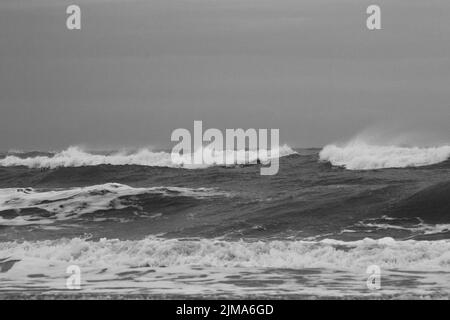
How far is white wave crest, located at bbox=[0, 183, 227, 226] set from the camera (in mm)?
20219

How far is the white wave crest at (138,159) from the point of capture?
117 ft

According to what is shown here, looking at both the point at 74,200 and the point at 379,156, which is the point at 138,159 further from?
the point at 74,200

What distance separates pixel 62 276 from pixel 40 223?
24.1ft

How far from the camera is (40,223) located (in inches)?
754

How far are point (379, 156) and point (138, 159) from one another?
1412 cm

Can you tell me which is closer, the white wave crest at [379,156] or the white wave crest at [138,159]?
the white wave crest at [379,156]

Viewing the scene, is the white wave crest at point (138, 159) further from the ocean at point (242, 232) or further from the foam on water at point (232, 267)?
the foam on water at point (232, 267)

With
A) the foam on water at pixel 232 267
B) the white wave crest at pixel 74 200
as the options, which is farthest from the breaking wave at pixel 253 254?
the white wave crest at pixel 74 200

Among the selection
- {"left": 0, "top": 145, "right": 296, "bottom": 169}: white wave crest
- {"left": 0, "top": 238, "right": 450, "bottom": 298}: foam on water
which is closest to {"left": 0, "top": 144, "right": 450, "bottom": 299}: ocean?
{"left": 0, "top": 238, "right": 450, "bottom": 298}: foam on water

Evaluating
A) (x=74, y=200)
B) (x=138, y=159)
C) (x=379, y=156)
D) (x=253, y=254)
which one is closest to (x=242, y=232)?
(x=253, y=254)

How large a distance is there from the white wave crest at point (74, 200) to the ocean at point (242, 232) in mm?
58

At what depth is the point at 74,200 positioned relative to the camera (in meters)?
22.0
